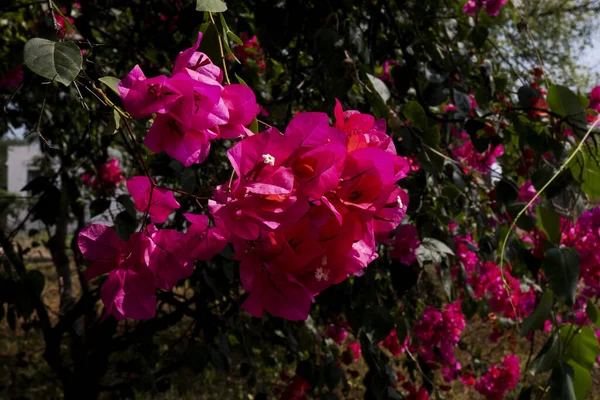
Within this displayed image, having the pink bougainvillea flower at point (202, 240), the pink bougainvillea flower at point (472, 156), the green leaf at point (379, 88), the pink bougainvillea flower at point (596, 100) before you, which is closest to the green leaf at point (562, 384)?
the green leaf at point (379, 88)

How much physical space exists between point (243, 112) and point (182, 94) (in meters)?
0.05

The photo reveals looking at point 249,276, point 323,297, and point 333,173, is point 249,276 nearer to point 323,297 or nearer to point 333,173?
point 333,173

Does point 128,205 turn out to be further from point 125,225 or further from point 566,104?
point 566,104

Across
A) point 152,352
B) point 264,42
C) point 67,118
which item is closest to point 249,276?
point 264,42

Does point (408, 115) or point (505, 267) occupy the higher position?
point (408, 115)

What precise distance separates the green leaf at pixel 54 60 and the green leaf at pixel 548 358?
2.68 ft

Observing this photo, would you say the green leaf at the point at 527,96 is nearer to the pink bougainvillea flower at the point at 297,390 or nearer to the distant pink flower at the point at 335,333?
the pink bougainvillea flower at the point at 297,390

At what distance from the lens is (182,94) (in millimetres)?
409

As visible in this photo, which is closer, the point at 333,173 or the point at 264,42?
the point at 333,173

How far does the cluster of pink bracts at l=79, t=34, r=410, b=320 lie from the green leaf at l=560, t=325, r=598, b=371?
0.61 m

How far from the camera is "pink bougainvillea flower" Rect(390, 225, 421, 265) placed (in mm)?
1109

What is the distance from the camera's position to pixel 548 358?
89cm

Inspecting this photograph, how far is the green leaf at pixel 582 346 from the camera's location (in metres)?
0.88

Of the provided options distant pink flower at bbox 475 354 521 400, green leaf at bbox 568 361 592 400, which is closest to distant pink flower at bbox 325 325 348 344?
distant pink flower at bbox 475 354 521 400
